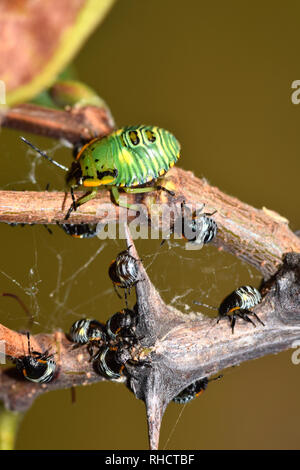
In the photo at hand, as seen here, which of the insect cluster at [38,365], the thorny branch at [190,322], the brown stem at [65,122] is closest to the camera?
the thorny branch at [190,322]

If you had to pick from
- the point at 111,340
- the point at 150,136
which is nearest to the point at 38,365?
the point at 111,340

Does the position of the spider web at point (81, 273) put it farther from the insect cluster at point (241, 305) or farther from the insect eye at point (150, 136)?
the insect eye at point (150, 136)

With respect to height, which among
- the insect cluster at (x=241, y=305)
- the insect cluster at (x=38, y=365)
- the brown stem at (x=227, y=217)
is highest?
the brown stem at (x=227, y=217)

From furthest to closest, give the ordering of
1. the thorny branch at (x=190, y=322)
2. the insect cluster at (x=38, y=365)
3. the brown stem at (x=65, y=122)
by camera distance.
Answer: the brown stem at (x=65, y=122)
the insect cluster at (x=38, y=365)
the thorny branch at (x=190, y=322)

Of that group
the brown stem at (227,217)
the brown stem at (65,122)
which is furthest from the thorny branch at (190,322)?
the brown stem at (65,122)

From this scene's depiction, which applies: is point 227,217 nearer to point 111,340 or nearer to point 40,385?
point 111,340

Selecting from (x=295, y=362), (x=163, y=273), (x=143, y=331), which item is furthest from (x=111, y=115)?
(x=295, y=362)

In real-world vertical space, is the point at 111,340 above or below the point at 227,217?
below

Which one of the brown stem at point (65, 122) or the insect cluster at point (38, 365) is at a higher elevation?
the brown stem at point (65, 122)

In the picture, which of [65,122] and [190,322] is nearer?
[190,322]

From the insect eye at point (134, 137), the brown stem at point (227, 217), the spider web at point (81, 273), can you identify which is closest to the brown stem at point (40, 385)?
the spider web at point (81, 273)

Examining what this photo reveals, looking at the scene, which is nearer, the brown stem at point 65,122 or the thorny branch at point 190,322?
the thorny branch at point 190,322
